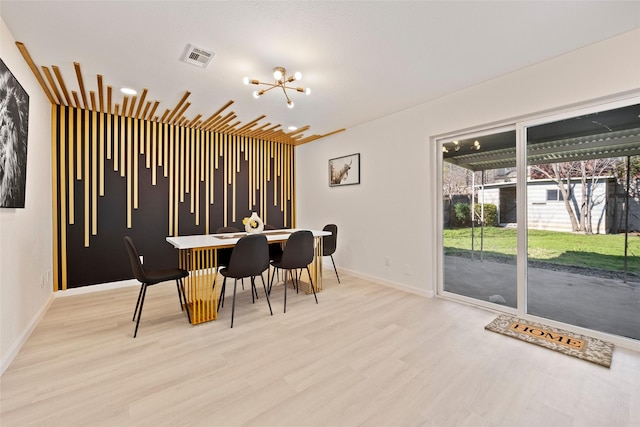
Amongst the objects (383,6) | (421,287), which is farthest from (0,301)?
(421,287)

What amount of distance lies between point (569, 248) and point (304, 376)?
113 inches

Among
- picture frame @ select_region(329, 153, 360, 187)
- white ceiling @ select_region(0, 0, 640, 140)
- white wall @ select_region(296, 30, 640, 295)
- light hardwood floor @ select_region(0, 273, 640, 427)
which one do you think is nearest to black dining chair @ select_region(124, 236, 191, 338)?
light hardwood floor @ select_region(0, 273, 640, 427)

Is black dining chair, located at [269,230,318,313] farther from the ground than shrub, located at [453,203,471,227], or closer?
closer

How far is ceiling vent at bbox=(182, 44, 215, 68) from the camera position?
2405 millimetres

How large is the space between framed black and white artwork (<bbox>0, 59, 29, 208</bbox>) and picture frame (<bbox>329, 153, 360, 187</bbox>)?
12.7 feet

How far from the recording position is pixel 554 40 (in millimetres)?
2299

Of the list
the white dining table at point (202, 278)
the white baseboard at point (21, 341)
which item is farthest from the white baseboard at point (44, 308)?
the white dining table at point (202, 278)

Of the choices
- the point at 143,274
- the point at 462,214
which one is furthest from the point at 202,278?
the point at 462,214

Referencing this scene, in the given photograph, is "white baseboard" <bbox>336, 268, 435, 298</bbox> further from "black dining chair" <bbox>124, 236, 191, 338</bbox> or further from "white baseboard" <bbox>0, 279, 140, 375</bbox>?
"white baseboard" <bbox>0, 279, 140, 375</bbox>

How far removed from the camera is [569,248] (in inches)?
109

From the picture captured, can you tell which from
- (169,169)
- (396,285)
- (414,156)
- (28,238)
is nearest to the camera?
(28,238)

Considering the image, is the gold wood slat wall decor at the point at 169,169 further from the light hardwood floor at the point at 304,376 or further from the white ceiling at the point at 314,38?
the light hardwood floor at the point at 304,376

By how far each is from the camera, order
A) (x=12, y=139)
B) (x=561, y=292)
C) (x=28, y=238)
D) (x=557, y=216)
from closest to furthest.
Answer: (x=12, y=139), (x=28, y=238), (x=557, y=216), (x=561, y=292)

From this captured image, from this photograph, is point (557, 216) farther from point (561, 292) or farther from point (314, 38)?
point (314, 38)
